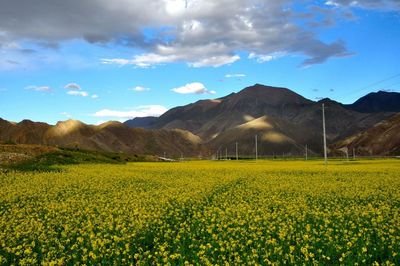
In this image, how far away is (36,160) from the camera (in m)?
57.1

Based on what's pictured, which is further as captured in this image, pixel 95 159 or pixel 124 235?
pixel 95 159

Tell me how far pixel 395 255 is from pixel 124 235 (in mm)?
8143

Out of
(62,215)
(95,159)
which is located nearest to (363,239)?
(62,215)

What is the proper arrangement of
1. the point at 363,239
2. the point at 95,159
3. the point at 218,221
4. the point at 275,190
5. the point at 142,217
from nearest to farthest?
the point at 363,239, the point at 218,221, the point at 142,217, the point at 275,190, the point at 95,159

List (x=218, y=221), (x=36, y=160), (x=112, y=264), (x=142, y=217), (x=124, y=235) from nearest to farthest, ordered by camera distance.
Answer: (x=112, y=264) < (x=124, y=235) < (x=218, y=221) < (x=142, y=217) < (x=36, y=160)

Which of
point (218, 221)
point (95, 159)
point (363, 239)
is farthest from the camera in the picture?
point (95, 159)

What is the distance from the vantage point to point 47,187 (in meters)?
27.1

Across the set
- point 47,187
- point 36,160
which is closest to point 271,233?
point 47,187

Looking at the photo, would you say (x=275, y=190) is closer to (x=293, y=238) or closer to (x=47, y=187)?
(x=293, y=238)

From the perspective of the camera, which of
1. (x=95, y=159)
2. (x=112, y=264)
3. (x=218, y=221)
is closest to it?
(x=112, y=264)

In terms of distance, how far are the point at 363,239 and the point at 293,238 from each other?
83.2 inches

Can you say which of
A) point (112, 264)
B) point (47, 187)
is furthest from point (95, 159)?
point (112, 264)

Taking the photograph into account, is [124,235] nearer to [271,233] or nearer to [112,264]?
[112,264]

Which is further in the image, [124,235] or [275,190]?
[275,190]
